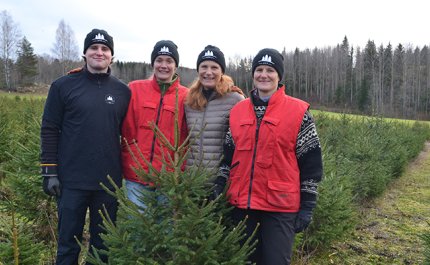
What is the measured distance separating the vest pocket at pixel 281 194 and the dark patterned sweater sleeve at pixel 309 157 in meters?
0.14

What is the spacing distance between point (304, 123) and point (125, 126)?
6.33ft

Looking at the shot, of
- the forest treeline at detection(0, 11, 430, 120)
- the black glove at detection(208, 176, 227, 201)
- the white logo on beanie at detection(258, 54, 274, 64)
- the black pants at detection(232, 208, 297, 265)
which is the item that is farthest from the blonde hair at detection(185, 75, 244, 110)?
the forest treeline at detection(0, 11, 430, 120)

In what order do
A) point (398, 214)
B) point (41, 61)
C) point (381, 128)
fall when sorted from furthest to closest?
1. point (41, 61)
2. point (381, 128)
3. point (398, 214)

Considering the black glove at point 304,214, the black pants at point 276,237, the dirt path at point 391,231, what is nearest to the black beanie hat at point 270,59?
the black glove at point 304,214

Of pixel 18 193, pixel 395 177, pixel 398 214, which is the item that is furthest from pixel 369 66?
pixel 18 193

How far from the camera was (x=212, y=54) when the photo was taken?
3.68 m

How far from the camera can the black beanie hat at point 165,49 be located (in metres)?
3.82

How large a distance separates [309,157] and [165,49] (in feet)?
6.13

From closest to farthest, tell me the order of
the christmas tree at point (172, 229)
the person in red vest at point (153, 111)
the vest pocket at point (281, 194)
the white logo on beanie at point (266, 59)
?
the christmas tree at point (172, 229) < the vest pocket at point (281, 194) < the white logo on beanie at point (266, 59) < the person in red vest at point (153, 111)

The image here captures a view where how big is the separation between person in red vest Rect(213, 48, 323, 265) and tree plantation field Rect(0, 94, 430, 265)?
322 millimetres

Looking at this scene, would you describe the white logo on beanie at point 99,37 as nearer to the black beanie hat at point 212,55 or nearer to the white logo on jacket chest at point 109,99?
the white logo on jacket chest at point 109,99

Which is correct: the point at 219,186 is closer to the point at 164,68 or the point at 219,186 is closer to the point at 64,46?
the point at 164,68

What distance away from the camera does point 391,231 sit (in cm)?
784

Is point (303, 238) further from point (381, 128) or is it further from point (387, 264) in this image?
point (381, 128)
